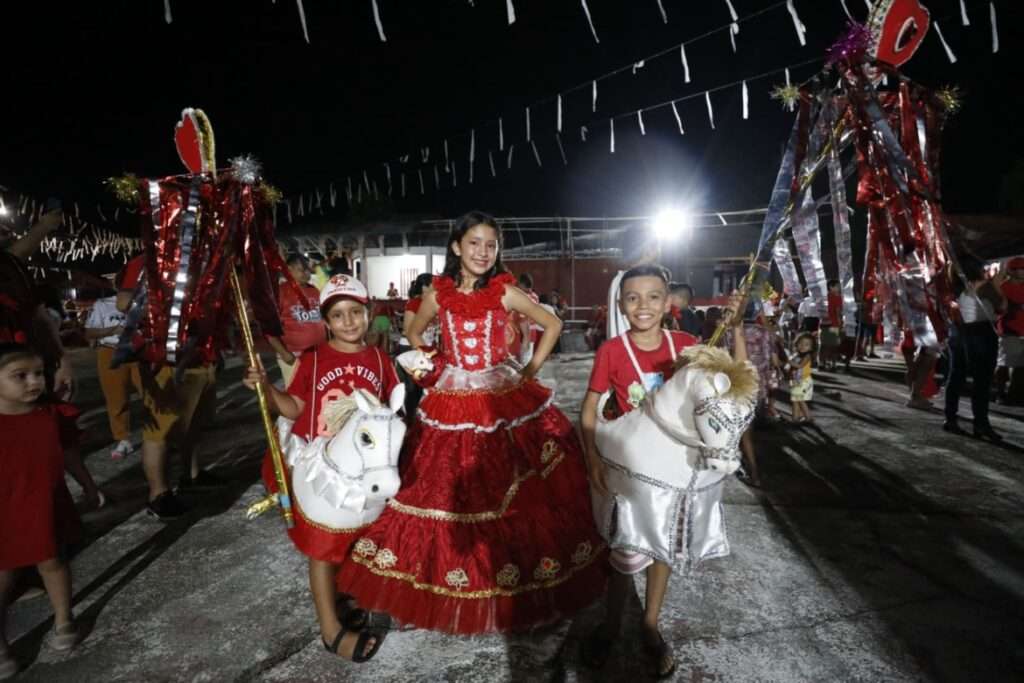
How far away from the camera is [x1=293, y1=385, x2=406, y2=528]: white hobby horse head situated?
6.68 feet

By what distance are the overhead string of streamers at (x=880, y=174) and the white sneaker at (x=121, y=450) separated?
6.41 m

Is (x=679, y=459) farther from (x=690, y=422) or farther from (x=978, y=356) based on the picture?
(x=978, y=356)

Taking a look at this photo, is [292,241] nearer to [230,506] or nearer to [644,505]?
[230,506]

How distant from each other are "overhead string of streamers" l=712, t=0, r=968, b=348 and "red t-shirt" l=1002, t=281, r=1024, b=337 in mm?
6921

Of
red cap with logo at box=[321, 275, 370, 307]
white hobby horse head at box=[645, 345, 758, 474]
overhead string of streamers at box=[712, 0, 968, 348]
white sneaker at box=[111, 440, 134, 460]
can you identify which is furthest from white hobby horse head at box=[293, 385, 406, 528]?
white sneaker at box=[111, 440, 134, 460]

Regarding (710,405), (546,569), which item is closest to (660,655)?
(546,569)

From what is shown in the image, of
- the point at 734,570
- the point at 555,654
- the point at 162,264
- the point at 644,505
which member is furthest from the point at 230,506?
the point at 734,570

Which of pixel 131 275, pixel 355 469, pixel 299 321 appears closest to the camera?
pixel 355 469

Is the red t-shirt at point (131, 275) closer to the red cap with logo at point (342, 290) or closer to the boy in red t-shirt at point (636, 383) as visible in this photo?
the red cap with logo at point (342, 290)

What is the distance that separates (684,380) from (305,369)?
6.26ft

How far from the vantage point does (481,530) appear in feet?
8.83

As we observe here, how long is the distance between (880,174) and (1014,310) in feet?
25.5

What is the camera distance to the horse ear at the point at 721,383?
194cm

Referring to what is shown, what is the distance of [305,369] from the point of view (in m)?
2.67
